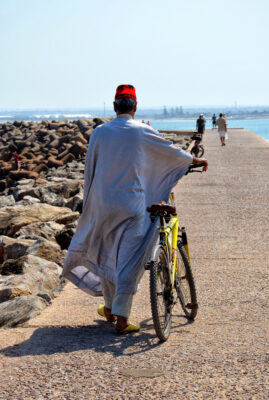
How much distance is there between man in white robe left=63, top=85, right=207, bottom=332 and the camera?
4414 mm

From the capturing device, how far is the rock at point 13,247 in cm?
812

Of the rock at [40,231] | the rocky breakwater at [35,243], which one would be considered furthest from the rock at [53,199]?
the rock at [40,231]

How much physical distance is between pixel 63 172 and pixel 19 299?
14002 millimetres

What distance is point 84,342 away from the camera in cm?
430

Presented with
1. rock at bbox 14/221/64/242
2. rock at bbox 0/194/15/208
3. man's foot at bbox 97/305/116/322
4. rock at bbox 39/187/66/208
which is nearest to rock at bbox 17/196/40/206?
rock at bbox 39/187/66/208

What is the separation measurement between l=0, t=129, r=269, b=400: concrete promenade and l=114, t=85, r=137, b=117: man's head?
4.68 ft

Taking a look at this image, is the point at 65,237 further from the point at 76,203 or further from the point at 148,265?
the point at 148,265

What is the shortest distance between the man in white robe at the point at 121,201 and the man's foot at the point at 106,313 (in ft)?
0.45

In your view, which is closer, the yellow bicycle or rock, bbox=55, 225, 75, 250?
the yellow bicycle

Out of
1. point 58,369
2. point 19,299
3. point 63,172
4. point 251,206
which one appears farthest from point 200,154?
point 58,369

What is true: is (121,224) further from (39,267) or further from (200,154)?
(200,154)

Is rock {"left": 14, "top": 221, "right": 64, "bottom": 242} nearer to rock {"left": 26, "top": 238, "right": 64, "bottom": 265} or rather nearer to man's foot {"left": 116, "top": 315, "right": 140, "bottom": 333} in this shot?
rock {"left": 26, "top": 238, "right": 64, "bottom": 265}

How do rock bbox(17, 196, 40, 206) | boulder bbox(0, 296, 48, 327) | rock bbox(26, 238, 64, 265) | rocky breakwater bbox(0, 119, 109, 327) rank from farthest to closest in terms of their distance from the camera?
rock bbox(17, 196, 40, 206) < rock bbox(26, 238, 64, 265) < rocky breakwater bbox(0, 119, 109, 327) < boulder bbox(0, 296, 48, 327)

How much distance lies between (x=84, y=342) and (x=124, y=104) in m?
1.51
